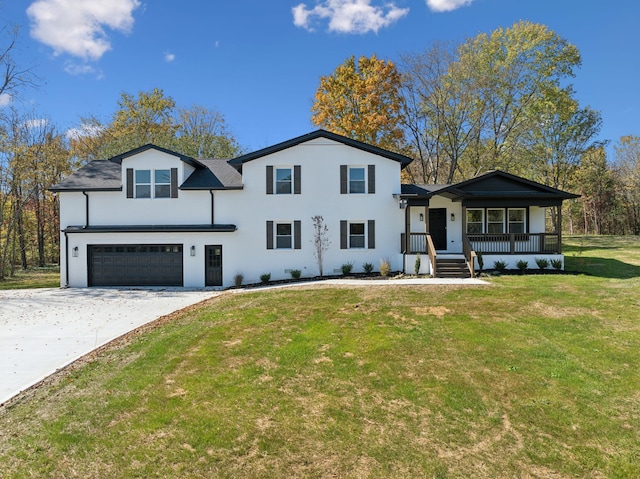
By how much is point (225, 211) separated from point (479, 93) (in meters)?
22.1

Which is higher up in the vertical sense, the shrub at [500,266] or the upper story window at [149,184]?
the upper story window at [149,184]

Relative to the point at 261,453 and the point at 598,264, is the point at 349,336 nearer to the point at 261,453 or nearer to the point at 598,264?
the point at 261,453

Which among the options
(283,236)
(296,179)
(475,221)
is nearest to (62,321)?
(283,236)

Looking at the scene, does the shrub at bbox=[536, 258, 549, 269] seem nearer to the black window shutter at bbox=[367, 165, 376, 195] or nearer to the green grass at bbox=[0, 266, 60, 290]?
the black window shutter at bbox=[367, 165, 376, 195]

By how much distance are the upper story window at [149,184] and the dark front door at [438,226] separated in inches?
513

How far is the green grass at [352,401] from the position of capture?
12.8ft

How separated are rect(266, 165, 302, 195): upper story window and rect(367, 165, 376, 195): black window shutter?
334 cm

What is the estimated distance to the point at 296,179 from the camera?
16.7 m

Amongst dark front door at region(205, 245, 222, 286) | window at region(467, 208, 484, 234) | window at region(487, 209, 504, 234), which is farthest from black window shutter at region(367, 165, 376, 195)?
dark front door at region(205, 245, 222, 286)

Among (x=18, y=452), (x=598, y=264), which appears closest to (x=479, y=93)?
(x=598, y=264)

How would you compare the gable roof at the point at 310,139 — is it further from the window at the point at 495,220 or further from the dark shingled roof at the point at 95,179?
the dark shingled roof at the point at 95,179

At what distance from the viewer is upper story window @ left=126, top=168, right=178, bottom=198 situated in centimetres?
1689

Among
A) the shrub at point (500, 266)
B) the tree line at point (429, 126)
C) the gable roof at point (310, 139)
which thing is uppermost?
the tree line at point (429, 126)

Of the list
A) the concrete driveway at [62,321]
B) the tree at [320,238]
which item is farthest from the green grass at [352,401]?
the tree at [320,238]
